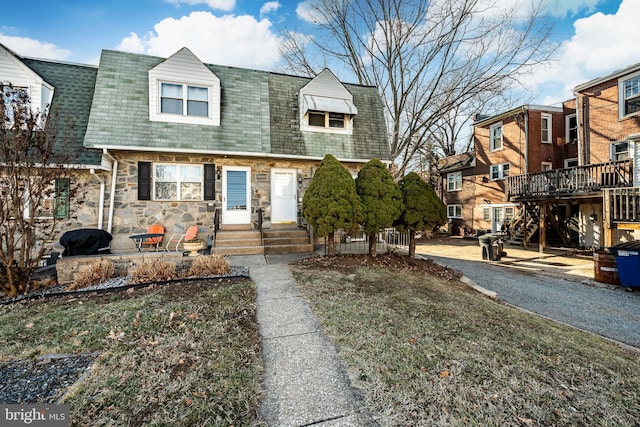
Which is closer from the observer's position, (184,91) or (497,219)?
(184,91)

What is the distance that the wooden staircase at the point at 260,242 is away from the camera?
8.13 m

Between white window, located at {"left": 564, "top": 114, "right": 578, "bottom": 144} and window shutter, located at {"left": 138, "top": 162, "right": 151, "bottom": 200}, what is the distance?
23.5 m

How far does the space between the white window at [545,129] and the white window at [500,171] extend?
247 centimetres

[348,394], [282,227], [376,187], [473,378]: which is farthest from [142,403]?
[282,227]

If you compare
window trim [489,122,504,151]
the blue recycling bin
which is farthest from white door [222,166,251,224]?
window trim [489,122,504,151]

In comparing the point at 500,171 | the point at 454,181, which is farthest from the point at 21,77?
the point at 454,181

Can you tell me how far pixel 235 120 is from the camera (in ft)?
32.7

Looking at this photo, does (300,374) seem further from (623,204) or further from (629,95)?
(629,95)

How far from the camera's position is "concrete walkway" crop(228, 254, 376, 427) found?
7.17 feet

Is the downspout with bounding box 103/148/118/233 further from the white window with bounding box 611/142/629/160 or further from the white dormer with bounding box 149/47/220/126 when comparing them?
the white window with bounding box 611/142/629/160

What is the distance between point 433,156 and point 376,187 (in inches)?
902

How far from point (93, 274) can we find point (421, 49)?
17775 mm

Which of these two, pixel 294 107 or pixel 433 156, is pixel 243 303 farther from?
pixel 433 156

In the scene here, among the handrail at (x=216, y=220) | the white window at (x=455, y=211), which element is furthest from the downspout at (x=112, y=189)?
the white window at (x=455, y=211)
